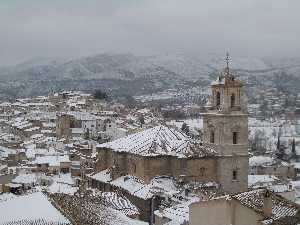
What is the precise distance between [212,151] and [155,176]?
3.67 meters

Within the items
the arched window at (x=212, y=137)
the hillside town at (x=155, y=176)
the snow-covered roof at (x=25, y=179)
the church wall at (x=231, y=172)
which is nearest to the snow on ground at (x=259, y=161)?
the hillside town at (x=155, y=176)

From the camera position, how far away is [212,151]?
3738cm

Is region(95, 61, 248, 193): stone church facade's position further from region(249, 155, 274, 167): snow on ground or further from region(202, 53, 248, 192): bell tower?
region(249, 155, 274, 167): snow on ground

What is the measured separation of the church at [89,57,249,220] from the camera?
119ft

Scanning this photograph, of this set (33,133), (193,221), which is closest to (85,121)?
(33,133)

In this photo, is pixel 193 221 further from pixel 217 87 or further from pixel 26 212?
pixel 217 87

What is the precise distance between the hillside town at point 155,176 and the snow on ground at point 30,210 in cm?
3

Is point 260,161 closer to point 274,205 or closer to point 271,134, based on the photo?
point 271,134

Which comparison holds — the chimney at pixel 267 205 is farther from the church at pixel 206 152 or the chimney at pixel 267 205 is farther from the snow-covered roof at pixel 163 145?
the snow-covered roof at pixel 163 145

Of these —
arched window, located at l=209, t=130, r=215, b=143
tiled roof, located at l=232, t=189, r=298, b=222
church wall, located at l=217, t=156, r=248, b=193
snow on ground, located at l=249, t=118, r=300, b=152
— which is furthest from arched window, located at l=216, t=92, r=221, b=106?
snow on ground, located at l=249, t=118, r=300, b=152

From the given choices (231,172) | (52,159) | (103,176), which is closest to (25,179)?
(103,176)

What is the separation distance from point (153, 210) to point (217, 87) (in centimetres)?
840

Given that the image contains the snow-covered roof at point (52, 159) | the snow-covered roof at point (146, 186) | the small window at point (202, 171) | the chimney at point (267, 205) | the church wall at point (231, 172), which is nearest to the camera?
the chimney at point (267, 205)

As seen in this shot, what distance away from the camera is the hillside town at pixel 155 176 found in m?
18.5
